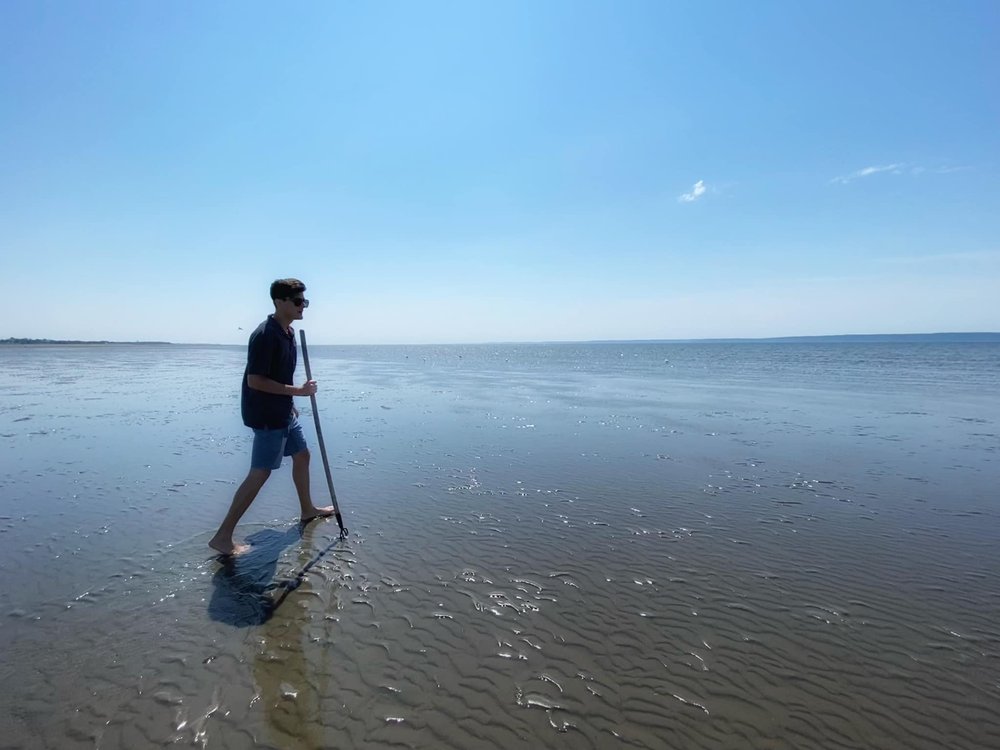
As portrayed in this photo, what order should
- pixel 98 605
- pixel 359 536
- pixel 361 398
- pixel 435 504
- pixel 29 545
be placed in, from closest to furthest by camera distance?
pixel 98 605
pixel 29 545
pixel 359 536
pixel 435 504
pixel 361 398

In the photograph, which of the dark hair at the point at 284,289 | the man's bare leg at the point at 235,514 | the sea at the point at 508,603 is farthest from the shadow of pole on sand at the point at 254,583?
the dark hair at the point at 284,289

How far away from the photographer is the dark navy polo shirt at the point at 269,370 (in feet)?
18.7

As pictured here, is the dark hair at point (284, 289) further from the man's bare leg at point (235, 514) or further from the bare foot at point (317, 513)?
the bare foot at point (317, 513)

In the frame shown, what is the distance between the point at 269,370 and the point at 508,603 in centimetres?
378

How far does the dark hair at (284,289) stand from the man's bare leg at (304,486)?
83.5 inches

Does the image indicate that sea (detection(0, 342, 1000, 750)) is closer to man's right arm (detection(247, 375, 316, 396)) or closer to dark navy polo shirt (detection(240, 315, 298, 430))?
dark navy polo shirt (detection(240, 315, 298, 430))

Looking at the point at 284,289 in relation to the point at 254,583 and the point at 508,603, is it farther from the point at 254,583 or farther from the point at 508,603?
the point at 508,603

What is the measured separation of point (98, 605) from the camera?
4.63 meters

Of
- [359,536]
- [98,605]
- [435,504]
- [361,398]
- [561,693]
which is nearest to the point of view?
[561,693]

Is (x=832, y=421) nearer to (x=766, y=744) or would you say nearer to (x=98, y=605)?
(x=766, y=744)

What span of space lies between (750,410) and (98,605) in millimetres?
19103

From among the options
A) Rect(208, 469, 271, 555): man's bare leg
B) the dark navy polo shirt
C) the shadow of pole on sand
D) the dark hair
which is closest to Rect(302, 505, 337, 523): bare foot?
the shadow of pole on sand

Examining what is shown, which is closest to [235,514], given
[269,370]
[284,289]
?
[269,370]

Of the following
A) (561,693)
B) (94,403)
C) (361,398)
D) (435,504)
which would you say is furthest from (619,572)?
(94,403)
